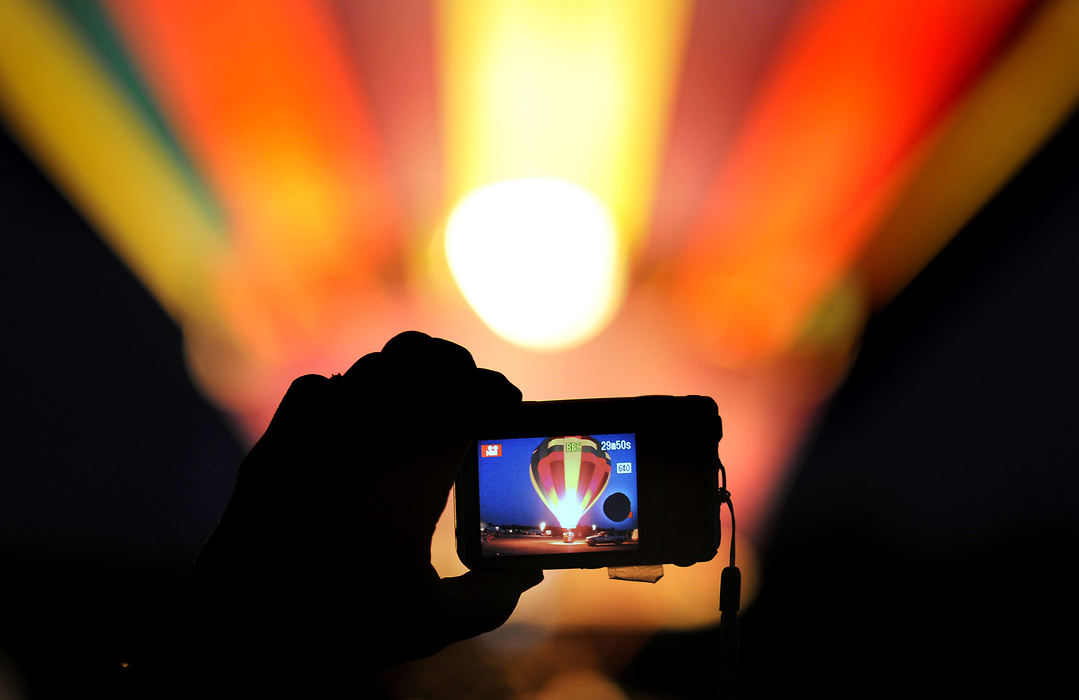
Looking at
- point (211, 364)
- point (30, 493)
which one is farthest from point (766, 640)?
point (30, 493)

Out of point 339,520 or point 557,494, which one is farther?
point 557,494

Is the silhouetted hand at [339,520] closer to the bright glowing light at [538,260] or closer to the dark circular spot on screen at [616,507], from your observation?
the dark circular spot on screen at [616,507]

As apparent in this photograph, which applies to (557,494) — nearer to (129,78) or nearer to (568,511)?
(568,511)

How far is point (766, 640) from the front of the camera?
1622mm

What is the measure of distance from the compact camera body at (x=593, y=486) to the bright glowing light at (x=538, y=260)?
67 cm

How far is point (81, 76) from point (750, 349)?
1753mm

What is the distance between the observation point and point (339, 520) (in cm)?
70

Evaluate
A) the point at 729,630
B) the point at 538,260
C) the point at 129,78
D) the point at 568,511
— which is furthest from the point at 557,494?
the point at 129,78

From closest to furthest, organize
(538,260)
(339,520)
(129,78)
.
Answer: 1. (339,520)
2. (129,78)
3. (538,260)

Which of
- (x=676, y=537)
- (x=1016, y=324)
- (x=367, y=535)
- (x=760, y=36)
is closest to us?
(x=367, y=535)

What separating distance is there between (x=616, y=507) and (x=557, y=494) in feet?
0.30

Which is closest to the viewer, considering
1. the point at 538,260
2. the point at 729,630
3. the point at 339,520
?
the point at 339,520

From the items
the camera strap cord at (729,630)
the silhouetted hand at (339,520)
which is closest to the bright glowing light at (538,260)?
the camera strap cord at (729,630)

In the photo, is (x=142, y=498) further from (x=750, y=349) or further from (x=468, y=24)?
(x=750, y=349)
